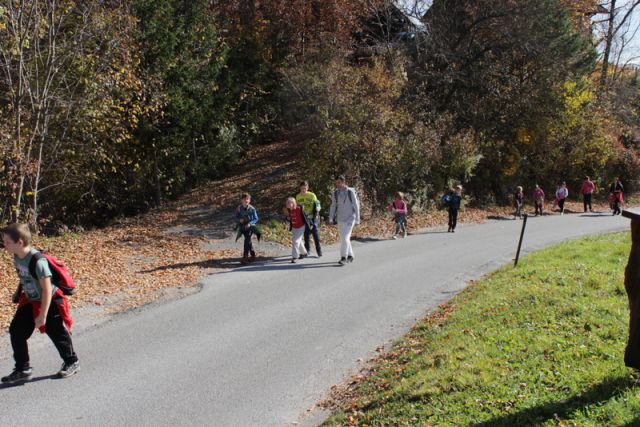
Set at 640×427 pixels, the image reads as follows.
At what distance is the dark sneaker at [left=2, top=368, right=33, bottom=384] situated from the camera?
6305 millimetres

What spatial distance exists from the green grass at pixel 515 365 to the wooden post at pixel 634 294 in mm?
287

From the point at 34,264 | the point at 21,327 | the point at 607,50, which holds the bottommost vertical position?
the point at 21,327

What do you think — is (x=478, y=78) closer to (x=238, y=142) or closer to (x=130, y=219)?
(x=238, y=142)

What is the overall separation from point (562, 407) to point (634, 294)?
1.25 meters

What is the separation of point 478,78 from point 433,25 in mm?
3432

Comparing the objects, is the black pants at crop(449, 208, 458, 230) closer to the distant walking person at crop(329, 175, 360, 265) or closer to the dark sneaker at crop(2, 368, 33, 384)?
the distant walking person at crop(329, 175, 360, 265)

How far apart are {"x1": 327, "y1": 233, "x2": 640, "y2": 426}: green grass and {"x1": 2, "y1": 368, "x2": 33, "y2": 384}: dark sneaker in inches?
147

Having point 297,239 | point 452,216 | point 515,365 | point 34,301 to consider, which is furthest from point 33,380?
point 452,216

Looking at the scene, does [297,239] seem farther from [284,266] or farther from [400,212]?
[400,212]

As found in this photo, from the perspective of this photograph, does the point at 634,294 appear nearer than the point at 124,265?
Yes

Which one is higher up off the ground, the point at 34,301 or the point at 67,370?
the point at 34,301

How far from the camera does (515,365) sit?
18.8 ft

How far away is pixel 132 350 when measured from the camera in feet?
24.6

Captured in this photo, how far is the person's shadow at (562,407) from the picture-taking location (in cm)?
454
